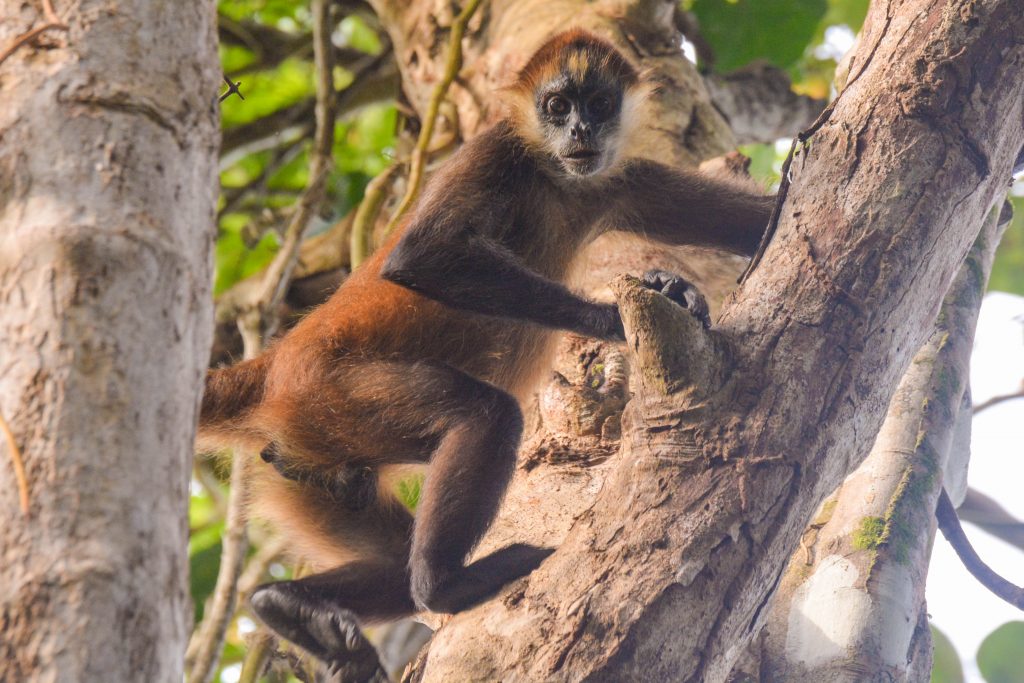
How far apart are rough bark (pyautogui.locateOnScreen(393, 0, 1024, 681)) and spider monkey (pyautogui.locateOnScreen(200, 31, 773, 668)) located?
0.60 m

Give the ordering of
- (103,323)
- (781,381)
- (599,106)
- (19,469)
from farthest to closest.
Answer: (599,106), (781,381), (103,323), (19,469)

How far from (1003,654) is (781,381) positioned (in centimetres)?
248

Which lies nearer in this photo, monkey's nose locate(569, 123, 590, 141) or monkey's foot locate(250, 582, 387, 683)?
monkey's foot locate(250, 582, 387, 683)

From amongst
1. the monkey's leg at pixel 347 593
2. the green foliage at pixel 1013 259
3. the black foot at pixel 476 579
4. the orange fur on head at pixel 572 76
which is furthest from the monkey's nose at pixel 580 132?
the green foliage at pixel 1013 259

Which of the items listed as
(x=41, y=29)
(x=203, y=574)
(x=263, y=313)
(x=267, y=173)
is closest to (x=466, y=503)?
(x=41, y=29)

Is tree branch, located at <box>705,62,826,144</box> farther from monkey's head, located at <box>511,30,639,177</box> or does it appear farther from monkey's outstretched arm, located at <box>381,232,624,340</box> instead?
monkey's outstretched arm, located at <box>381,232,624,340</box>

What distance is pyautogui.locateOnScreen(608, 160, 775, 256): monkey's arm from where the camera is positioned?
16.9 feet

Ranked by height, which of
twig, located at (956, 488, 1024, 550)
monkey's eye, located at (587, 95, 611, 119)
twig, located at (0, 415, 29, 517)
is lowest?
twig, located at (0, 415, 29, 517)

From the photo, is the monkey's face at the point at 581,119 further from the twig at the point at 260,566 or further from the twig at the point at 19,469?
the twig at the point at 19,469

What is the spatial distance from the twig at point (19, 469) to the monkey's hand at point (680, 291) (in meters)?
2.26

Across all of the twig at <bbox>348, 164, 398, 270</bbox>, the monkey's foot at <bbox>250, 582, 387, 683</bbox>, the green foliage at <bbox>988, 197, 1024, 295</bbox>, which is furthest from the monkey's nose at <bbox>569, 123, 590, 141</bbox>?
the green foliage at <bbox>988, 197, 1024, 295</bbox>

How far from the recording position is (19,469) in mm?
1614

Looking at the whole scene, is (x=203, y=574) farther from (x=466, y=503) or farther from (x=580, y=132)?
(x=580, y=132)

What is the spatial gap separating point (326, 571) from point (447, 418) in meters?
0.97
